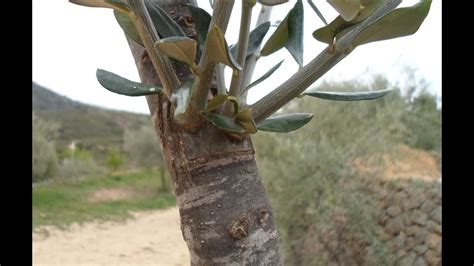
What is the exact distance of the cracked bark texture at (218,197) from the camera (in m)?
0.36

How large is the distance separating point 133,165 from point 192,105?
Result: 10077 mm

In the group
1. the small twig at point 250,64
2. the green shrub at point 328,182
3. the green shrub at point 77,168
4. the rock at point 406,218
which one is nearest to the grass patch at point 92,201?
the green shrub at point 77,168

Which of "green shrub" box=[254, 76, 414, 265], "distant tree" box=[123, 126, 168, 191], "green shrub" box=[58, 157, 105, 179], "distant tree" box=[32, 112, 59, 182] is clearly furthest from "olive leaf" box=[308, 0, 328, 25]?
"distant tree" box=[123, 126, 168, 191]

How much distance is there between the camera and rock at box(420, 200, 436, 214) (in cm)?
296

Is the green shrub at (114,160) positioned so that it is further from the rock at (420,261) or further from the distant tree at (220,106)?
the distant tree at (220,106)

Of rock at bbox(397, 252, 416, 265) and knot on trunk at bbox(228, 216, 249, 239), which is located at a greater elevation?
knot on trunk at bbox(228, 216, 249, 239)

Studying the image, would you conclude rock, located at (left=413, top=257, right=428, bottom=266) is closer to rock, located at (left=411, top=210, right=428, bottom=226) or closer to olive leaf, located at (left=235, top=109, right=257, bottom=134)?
rock, located at (left=411, top=210, right=428, bottom=226)

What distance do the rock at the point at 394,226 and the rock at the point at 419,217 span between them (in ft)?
0.25

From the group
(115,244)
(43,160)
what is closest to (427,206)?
(115,244)

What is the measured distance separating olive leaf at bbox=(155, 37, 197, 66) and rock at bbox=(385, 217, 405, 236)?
9.28ft

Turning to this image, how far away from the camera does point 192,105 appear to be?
35 cm

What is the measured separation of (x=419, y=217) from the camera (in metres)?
2.97
